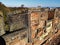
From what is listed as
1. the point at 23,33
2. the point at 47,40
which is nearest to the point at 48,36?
the point at 47,40

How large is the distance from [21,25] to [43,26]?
73 cm

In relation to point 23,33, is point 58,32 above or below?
below

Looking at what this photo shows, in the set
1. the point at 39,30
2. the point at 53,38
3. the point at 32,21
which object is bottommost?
the point at 53,38

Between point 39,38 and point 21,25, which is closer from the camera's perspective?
point 21,25

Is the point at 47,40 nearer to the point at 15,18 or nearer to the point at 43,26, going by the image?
the point at 43,26

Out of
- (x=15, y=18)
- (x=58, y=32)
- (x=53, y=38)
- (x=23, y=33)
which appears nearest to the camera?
(x=23, y=33)

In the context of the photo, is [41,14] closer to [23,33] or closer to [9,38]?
[23,33]

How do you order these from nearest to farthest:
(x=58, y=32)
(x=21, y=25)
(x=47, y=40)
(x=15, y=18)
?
(x=21, y=25), (x=15, y=18), (x=47, y=40), (x=58, y=32)

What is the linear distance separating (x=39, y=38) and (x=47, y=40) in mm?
524

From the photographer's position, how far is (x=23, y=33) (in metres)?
2.74

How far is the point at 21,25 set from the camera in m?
3.05

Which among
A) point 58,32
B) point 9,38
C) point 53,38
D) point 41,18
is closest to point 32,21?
point 41,18

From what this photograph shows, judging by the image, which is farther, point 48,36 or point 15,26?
point 48,36

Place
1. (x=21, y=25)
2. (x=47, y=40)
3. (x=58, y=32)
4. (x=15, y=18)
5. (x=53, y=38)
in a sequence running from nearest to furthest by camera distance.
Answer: (x=21, y=25) < (x=15, y=18) < (x=47, y=40) < (x=53, y=38) < (x=58, y=32)
